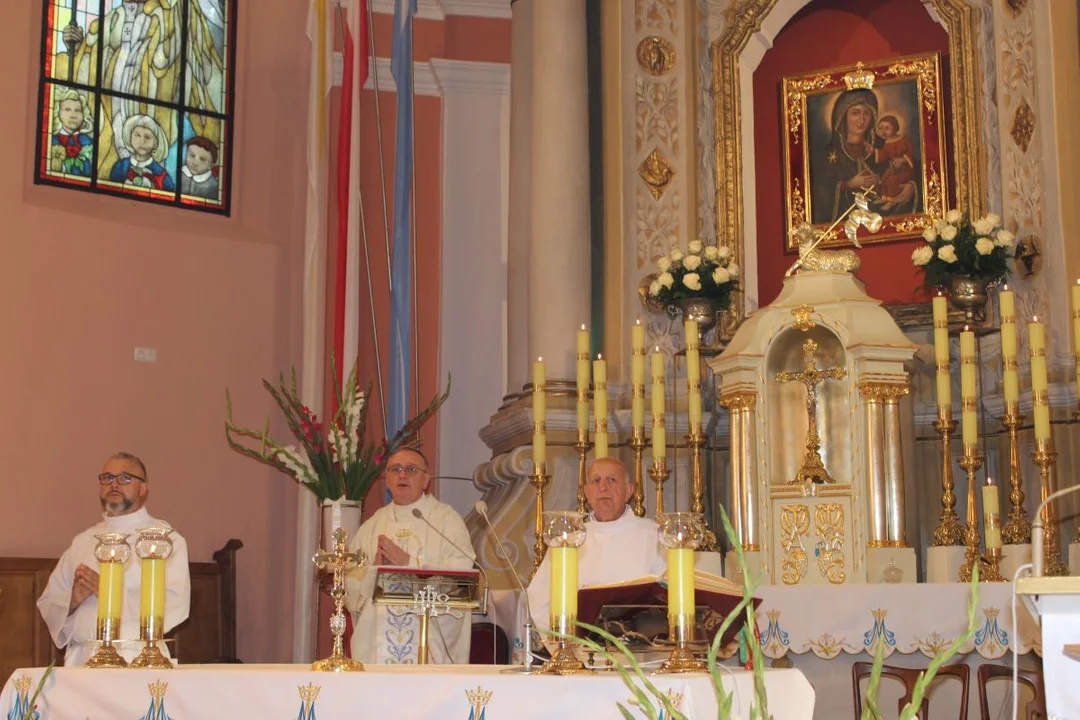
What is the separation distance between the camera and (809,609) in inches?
241

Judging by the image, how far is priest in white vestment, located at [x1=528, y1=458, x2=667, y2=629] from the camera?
574 centimetres

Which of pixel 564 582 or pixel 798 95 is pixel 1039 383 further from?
pixel 564 582

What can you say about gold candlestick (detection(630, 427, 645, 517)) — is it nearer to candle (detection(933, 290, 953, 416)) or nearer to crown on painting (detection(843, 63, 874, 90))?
candle (detection(933, 290, 953, 416))

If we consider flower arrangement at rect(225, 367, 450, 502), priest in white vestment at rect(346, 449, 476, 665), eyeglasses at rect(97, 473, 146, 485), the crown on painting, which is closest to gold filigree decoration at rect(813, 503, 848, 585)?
priest in white vestment at rect(346, 449, 476, 665)

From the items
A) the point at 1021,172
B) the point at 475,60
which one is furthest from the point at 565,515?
the point at 475,60

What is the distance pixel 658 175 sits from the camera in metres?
8.73

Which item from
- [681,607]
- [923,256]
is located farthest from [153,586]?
[923,256]

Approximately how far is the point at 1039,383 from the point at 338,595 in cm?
369

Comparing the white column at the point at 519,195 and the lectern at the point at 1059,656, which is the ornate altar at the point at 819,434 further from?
the lectern at the point at 1059,656

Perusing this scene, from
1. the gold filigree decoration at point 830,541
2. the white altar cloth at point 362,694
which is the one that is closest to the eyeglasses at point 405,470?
the gold filigree decoration at point 830,541

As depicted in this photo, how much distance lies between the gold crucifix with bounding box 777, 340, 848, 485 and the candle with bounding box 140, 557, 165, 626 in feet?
11.8

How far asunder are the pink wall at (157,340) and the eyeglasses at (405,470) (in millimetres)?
2750

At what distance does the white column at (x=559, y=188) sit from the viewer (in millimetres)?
8430

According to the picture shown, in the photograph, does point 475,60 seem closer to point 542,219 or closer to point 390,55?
point 390,55
